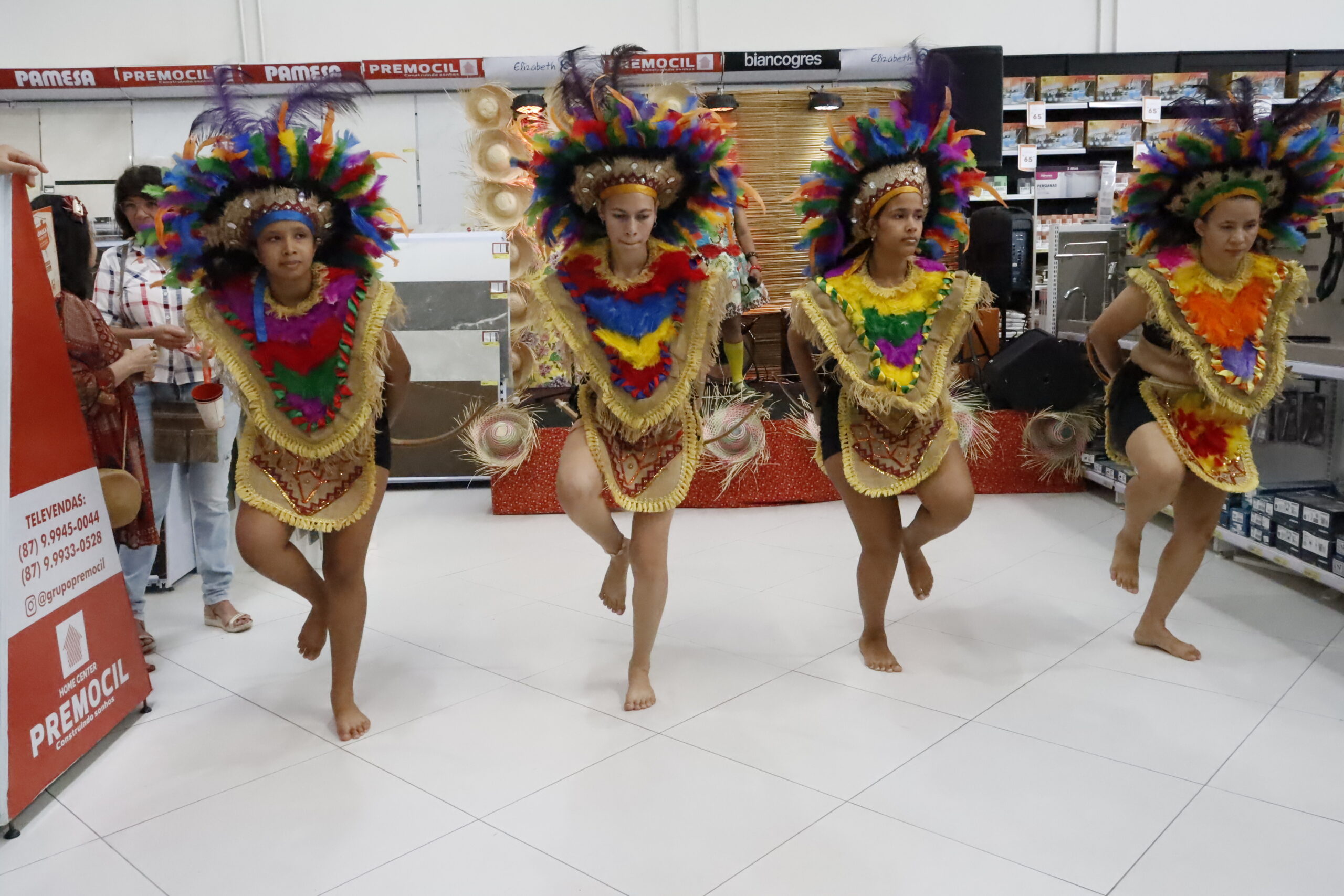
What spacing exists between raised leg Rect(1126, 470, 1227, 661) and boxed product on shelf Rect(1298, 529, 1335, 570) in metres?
0.68

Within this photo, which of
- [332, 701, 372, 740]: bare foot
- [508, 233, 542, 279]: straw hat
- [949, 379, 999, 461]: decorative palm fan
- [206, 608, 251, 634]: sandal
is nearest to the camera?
[332, 701, 372, 740]: bare foot

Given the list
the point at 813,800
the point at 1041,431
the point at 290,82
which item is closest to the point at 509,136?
the point at 290,82

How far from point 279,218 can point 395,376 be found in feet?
1.53

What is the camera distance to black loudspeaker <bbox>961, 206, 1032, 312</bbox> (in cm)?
566

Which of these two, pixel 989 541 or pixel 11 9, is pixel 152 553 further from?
pixel 11 9

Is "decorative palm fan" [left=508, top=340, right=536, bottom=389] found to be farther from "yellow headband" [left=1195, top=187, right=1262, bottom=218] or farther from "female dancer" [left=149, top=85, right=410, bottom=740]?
"yellow headband" [left=1195, top=187, right=1262, bottom=218]

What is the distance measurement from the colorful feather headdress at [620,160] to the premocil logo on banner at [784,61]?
4515 millimetres

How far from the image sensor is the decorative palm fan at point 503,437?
477cm

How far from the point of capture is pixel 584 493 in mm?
2438

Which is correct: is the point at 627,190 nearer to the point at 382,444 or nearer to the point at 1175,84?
the point at 382,444

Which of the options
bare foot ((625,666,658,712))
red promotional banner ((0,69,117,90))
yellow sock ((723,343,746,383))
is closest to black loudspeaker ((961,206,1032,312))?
yellow sock ((723,343,746,383))

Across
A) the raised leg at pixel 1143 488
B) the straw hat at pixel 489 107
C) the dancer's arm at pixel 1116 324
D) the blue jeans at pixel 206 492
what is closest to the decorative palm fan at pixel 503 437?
the blue jeans at pixel 206 492

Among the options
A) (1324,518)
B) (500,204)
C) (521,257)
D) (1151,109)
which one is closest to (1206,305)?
(1324,518)

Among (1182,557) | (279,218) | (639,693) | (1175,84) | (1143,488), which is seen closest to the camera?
(279,218)
